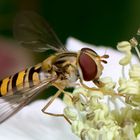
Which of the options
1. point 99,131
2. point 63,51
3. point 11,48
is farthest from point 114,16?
point 99,131

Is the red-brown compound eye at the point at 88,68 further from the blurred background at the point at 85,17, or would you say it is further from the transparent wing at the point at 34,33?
the blurred background at the point at 85,17

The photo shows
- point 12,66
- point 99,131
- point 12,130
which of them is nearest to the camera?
point 99,131

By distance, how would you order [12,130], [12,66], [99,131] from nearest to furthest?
[99,131]
[12,130]
[12,66]

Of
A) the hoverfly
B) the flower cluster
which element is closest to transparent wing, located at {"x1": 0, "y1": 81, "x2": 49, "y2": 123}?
the hoverfly

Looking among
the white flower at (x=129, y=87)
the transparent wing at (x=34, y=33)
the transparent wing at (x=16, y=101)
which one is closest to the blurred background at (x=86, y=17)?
the transparent wing at (x=34, y=33)

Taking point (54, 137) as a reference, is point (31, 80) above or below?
above

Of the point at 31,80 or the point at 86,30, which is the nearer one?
the point at 31,80

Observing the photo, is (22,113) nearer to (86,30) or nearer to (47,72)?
(47,72)
